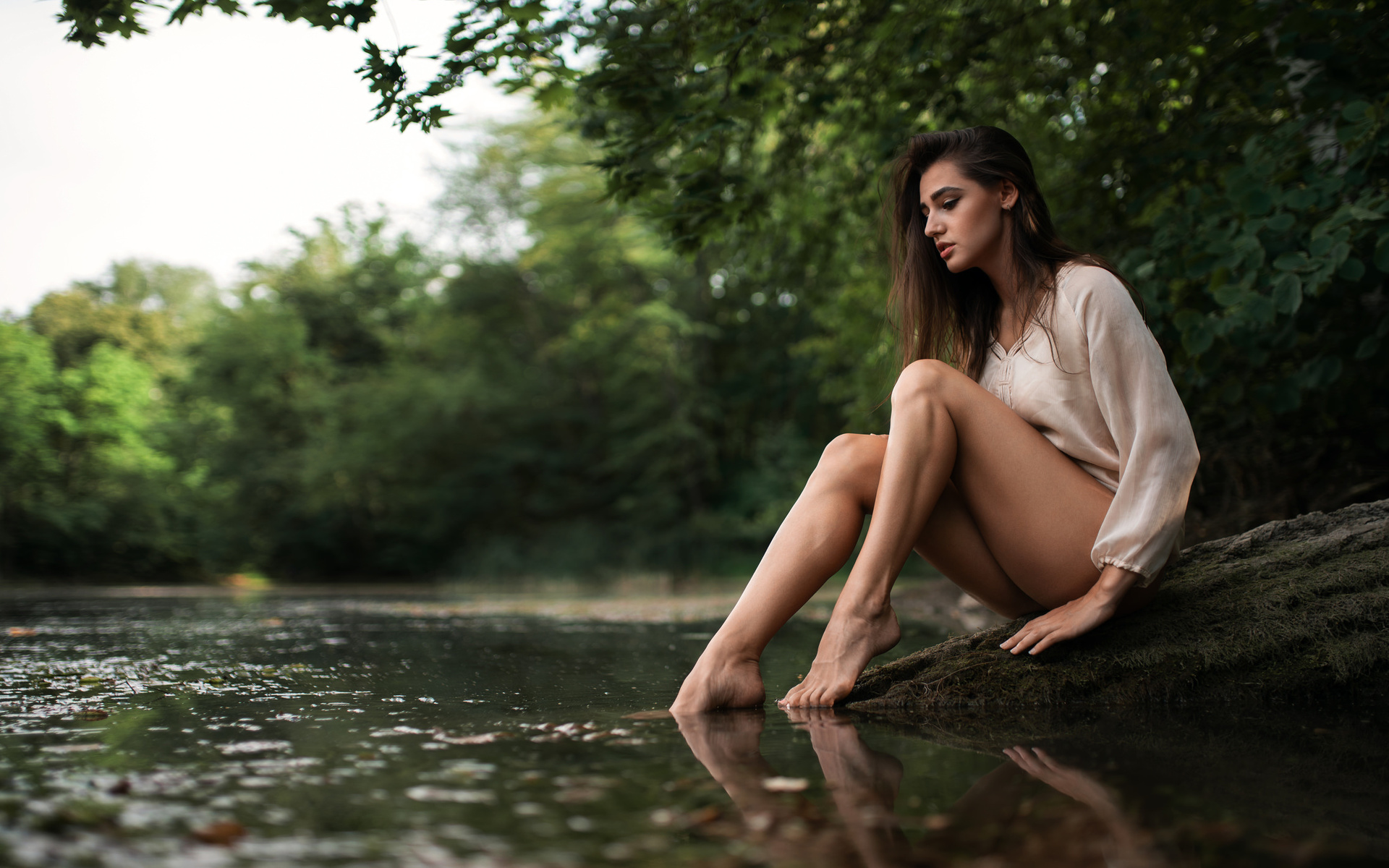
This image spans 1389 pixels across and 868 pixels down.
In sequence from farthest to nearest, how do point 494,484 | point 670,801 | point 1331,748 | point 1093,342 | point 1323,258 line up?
1. point 494,484
2. point 1323,258
3. point 1093,342
4. point 1331,748
5. point 670,801

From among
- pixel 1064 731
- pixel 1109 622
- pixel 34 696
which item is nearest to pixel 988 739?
pixel 1064 731

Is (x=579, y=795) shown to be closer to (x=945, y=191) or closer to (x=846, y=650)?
(x=846, y=650)

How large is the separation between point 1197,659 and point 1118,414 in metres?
0.53

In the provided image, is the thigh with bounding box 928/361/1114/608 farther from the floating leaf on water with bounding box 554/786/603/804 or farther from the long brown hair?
the floating leaf on water with bounding box 554/786/603/804

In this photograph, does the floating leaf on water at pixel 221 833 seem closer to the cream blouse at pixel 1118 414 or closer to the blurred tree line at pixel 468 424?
the cream blouse at pixel 1118 414

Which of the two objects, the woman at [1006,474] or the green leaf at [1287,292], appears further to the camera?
the green leaf at [1287,292]

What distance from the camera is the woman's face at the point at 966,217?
215 centimetres

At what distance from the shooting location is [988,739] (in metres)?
1.54

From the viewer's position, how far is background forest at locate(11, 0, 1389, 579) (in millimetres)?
3146

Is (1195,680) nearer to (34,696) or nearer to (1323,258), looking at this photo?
(1323,258)

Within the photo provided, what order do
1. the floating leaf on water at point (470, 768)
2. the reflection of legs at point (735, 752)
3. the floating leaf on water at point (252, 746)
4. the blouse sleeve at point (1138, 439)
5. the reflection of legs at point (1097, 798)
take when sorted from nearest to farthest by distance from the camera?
the reflection of legs at point (1097, 798) → the reflection of legs at point (735, 752) → the floating leaf on water at point (470, 768) → the floating leaf on water at point (252, 746) → the blouse sleeve at point (1138, 439)

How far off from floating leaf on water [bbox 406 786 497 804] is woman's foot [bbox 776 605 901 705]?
0.88 meters

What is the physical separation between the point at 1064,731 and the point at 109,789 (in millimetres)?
1391

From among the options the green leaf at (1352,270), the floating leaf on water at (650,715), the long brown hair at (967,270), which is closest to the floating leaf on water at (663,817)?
the floating leaf on water at (650,715)
